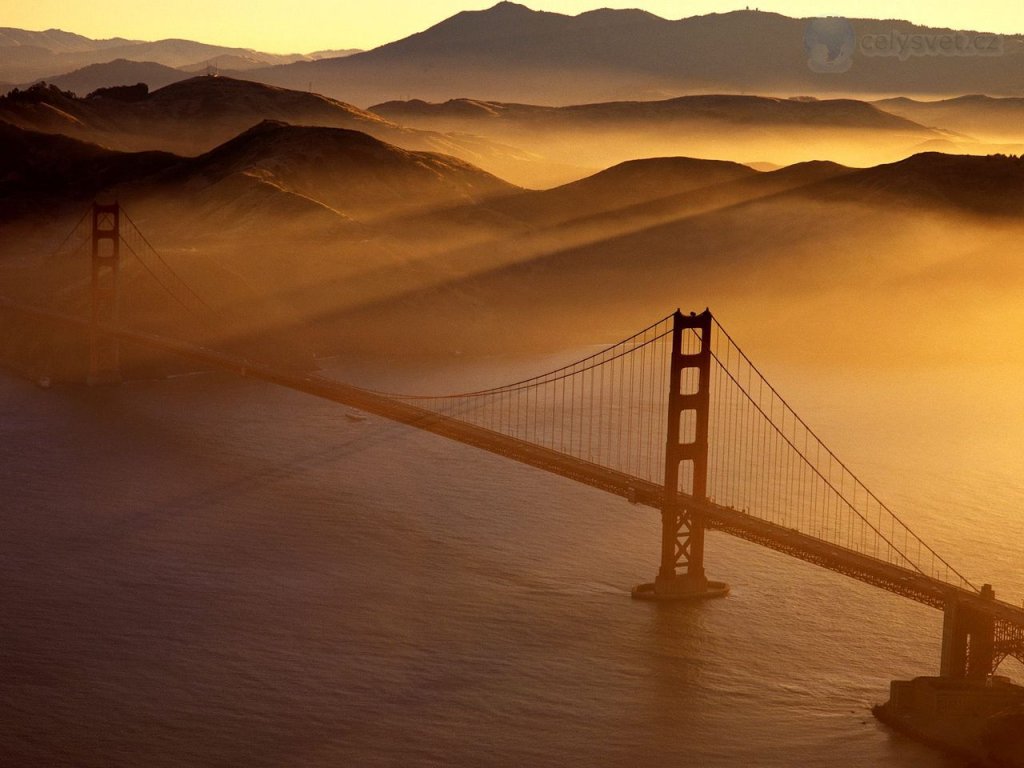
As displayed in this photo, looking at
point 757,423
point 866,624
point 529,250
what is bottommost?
point 866,624

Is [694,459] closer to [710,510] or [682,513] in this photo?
[682,513]

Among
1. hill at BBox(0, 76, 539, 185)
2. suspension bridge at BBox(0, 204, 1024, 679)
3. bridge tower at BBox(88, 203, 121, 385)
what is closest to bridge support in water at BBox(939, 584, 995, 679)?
suspension bridge at BBox(0, 204, 1024, 679)

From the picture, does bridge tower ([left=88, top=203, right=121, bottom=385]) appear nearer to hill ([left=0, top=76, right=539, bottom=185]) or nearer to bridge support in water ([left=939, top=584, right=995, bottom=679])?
bridge support in water ([left=939, top=584, right=995, bottom=679])

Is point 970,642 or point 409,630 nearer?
point 970,642

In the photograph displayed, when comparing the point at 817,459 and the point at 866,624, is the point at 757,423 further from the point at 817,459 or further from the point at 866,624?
the point at 866,624

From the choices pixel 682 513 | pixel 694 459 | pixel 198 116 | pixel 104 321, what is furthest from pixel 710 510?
pixel 198 116

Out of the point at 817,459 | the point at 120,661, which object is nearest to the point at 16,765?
the point at 120,661
